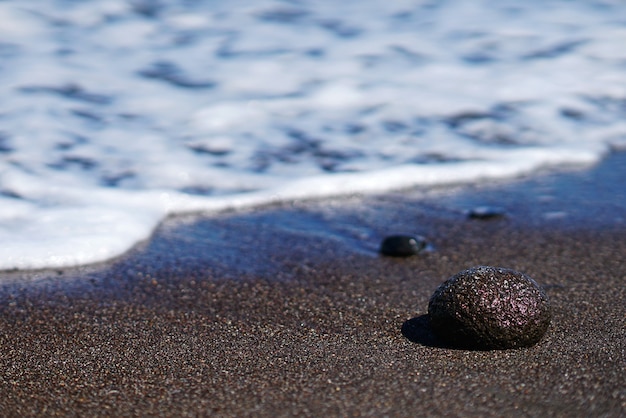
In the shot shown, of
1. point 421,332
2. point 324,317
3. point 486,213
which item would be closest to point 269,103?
point 486,213

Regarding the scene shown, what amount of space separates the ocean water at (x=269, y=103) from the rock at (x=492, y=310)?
142 centimetres

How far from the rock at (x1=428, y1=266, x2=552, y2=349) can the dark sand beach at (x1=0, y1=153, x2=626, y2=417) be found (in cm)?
4

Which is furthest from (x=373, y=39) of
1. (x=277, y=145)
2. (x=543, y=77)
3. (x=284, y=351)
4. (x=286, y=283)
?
(x=284, y=351)

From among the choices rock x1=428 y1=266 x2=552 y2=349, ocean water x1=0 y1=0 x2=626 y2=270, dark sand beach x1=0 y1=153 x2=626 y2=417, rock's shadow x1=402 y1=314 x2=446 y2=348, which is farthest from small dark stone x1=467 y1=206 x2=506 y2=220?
rock x1=428 y1=266 x2=552 y2=349

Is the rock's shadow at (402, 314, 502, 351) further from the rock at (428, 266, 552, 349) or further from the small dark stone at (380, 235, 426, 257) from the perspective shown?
the small dark stone at (380, 235, 426, 257)

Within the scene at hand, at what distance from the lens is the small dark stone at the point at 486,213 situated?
11.3ft

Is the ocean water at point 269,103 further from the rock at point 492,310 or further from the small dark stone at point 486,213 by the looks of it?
the rock at point 492,310

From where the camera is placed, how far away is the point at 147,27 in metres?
6.22

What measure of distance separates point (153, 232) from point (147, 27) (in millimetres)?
3311

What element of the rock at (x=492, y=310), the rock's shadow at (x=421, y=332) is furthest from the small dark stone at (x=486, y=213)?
the rock at (x=492, y=310)

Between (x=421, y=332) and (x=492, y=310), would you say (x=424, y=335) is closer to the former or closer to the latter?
(x=421, y=332)

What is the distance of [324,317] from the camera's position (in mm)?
2559

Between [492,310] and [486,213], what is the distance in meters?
1.33

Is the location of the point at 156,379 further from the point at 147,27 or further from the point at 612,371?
the point at 147,27
